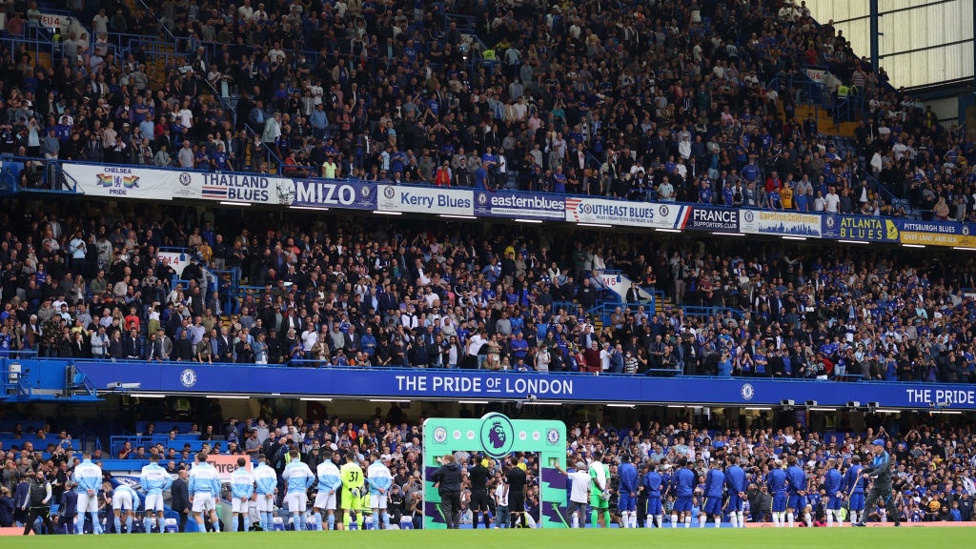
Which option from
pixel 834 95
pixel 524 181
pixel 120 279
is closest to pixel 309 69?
pixel 524 181

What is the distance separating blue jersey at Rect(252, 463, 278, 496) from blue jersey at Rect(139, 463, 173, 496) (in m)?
1.75

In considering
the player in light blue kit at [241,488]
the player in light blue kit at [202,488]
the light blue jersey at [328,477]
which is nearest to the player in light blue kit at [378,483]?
the light blue jersey at [328,477]

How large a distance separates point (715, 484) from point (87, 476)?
13.8 m

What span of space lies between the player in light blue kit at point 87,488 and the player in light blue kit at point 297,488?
3570 mm

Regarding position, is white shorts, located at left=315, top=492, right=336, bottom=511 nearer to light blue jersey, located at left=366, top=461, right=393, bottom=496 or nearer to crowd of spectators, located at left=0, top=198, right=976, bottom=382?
light blue jersey, located at left=366, top=461, right=393, bottom=496

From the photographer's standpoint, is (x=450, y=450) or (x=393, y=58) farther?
(x=393, y=58)

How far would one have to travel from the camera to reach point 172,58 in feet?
142

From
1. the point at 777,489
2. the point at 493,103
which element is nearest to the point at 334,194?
the point at 493,103

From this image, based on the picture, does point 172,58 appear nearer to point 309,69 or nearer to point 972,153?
point 309,69

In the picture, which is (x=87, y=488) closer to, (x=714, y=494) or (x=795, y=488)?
(x=714, y=494)

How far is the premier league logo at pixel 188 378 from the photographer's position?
35834 millimetres

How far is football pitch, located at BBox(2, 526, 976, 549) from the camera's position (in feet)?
67.4

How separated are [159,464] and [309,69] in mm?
14928

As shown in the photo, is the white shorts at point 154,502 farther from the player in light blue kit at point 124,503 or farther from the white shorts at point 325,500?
the white shorts at point 325,500
